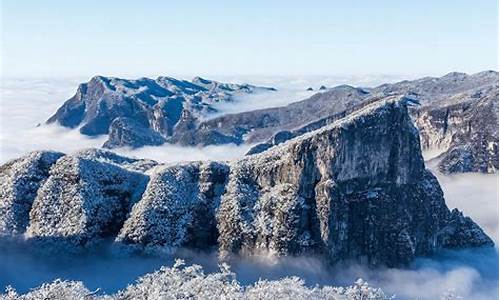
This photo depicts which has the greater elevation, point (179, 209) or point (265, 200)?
point (265, 200)

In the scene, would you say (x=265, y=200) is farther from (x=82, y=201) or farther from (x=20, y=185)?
(x=20, y=185)

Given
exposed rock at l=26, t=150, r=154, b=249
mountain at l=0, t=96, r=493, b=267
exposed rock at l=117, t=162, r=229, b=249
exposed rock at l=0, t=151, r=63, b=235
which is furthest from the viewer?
exposed rock at l=117, t=162, r=229, b=249

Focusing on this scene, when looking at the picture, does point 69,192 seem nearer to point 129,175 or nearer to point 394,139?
point 129,175

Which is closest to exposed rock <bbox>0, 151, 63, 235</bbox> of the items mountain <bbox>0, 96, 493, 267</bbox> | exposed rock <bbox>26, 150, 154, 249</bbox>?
mountain <bbox>0, 96, 493, 267</bbox>

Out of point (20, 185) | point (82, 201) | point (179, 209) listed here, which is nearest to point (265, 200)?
point (179, 209)

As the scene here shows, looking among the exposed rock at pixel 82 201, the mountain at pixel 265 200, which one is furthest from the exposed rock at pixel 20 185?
the exposed rock at pixel 82 201

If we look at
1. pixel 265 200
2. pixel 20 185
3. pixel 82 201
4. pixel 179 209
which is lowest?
pixel 179 209

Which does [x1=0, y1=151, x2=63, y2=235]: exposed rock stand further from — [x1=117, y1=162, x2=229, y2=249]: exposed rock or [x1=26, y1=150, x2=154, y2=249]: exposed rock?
[x1=117, y1=162, x2=229, y2=249]: exposed rock

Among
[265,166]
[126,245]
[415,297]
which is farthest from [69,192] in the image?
[415,297]
